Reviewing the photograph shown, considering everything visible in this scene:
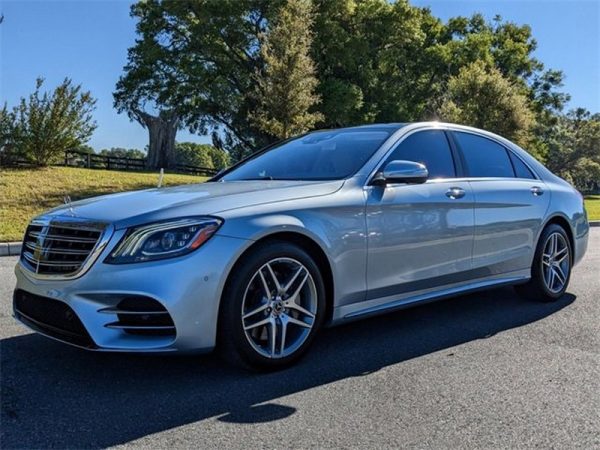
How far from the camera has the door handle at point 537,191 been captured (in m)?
5.18

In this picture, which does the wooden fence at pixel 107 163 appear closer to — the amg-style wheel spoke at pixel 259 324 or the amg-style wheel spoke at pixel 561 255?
the amg-style wheel spoke at pixel 561 255

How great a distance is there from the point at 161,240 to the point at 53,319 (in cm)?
79

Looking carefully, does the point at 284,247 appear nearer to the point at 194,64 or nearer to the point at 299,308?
the point at 299,308

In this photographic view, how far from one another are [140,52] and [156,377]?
35.0 metres

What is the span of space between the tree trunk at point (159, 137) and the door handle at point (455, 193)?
114 feet

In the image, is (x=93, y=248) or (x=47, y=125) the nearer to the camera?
(x=93, y=248)

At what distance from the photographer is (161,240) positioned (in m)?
3.04

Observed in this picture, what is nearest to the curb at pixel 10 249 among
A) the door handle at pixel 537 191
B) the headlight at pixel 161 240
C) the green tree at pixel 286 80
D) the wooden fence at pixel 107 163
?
the headlight at pixel 161 240

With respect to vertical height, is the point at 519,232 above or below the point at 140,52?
below

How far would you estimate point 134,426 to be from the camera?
2.67 m

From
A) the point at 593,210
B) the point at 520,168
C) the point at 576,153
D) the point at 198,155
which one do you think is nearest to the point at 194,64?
the point at 593,210

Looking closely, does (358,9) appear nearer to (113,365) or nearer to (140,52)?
(140,52)

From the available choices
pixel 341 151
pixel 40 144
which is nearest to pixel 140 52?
pixel 40 144

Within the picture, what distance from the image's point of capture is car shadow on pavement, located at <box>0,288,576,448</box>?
2.67 m
